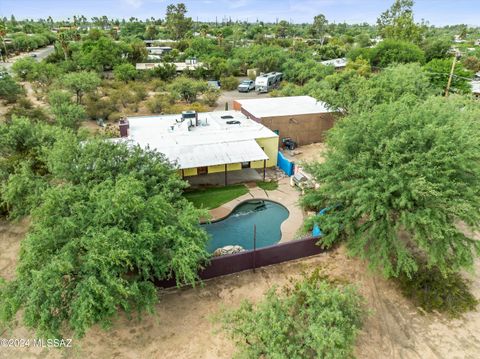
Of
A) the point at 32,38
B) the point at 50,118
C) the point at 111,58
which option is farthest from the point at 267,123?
the point at 32,38

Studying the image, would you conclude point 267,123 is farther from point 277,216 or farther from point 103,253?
point 103,253

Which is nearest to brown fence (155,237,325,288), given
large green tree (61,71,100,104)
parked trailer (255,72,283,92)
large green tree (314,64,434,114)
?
large green tree (314,64,434,114)

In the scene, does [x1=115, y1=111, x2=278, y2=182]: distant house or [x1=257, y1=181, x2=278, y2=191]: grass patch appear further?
[x1=257, y1=181, x2=278, y2=191]: grass patch

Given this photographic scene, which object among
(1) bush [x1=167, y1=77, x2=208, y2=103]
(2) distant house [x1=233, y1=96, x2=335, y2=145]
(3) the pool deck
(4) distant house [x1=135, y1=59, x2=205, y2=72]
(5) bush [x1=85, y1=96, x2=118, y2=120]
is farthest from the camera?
(4) distant house [x1=135, y1=59, x2=205, y2=72]

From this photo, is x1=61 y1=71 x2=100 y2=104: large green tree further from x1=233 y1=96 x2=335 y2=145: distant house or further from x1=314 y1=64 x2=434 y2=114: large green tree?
x1=314 y1=64 x2=434 y2=114: large green tree

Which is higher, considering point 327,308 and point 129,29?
point 129,29

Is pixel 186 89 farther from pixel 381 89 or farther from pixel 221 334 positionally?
pixel 221 334
